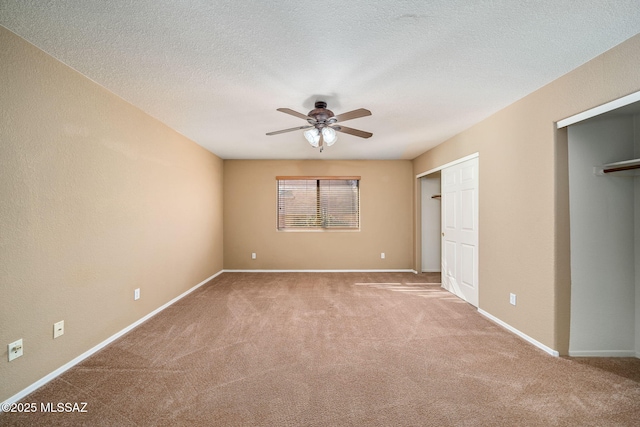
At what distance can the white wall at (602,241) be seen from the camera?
2.28 metres

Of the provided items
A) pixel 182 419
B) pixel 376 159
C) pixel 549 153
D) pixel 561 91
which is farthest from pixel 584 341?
pixel 376 159

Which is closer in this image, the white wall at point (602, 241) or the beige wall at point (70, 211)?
the beige wall at point (70, 211)

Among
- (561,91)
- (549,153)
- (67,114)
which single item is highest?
(561,91)

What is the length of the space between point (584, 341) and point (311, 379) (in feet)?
7.60

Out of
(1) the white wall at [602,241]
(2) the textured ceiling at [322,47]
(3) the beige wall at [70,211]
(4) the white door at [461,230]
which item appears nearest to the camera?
(2) the textured ceiling at [322,47]

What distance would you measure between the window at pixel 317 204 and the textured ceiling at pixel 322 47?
9.38 ft

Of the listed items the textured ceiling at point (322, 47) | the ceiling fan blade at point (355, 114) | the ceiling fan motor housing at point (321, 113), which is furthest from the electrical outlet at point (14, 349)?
the ceiling fan blade at point (355, 114)

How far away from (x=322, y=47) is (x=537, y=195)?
2.28m

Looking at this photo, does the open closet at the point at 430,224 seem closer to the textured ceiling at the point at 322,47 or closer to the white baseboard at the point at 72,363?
the textured ceiling at the point at 322,47

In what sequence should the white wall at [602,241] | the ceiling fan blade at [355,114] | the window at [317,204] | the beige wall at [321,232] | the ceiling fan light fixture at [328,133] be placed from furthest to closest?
the window at [317,204], the beige wall at [321,232], the ceiling fan light fixture at [328,133], the ceiling fan blade at [355,114], the white wall at [602,241]

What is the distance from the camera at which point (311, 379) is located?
1.98 m

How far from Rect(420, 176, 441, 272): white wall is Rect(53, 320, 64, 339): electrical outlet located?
5.38 metres

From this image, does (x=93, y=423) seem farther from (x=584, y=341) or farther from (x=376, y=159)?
(x=376, y=159)

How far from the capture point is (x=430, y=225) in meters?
5.56
